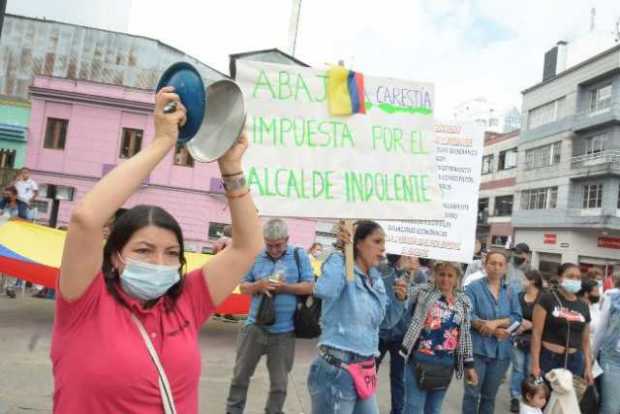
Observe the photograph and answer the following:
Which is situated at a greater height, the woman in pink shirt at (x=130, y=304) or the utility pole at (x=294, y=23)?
the utility pole at (x=294, y=23)

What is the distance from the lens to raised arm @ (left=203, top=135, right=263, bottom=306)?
6.51 feet

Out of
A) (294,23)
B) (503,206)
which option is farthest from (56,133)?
(503,206)

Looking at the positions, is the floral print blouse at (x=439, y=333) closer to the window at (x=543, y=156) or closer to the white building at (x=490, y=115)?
the window at (x=543, y=156)

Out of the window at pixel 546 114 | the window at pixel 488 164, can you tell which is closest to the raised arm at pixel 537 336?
the window at pixel 546 114

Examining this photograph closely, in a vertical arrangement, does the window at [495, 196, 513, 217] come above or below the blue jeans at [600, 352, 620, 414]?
above

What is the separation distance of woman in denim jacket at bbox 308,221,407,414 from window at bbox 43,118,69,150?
2301 centimetres

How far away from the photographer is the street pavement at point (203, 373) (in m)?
4.95

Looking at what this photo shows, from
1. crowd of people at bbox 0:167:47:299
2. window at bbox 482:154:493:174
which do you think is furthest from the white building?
crowd of people at bbox 0:167:47:299

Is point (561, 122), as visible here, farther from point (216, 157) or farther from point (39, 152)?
point (216, 157)

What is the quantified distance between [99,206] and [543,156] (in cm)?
4061

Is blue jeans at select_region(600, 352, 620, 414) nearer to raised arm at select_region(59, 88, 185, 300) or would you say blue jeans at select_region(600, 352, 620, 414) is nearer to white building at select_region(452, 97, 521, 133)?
raised arm at select_region(59, 88, 185, 300)

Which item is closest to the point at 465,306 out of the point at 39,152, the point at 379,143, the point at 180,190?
the point at 379,143

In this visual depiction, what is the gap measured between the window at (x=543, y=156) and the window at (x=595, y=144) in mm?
2186

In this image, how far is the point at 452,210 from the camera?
5320 millimetres
